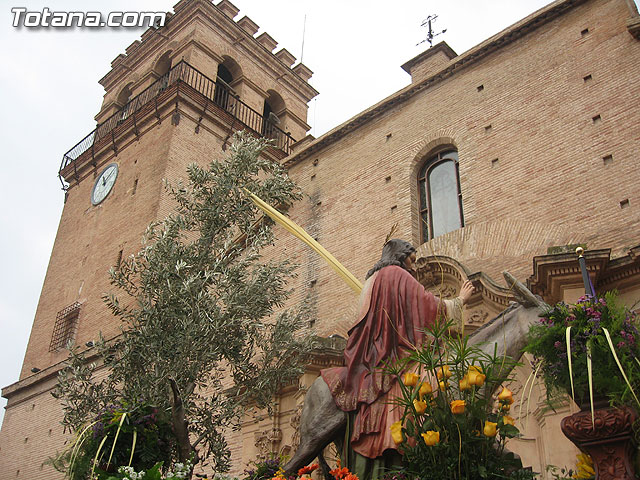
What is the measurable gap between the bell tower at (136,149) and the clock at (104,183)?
1.9 inches

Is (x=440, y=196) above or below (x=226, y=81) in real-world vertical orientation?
below

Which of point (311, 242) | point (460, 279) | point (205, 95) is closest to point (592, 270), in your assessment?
point (460, 279)

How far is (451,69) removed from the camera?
44.1ft

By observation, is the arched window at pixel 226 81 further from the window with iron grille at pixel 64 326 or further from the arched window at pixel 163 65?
the window with iron grille at pixel 64 326

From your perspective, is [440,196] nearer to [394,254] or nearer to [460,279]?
[460,279]

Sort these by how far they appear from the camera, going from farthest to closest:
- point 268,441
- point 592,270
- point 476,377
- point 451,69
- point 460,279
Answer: point 451,69
point 268,441
point 460,279
point 592,270
point 476,377

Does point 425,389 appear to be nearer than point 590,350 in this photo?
No

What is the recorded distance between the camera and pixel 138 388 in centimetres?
804

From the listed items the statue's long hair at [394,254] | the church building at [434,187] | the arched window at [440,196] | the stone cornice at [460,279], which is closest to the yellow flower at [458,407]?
the statue's long hair at [394,254]

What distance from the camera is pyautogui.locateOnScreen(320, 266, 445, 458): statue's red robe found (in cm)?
489

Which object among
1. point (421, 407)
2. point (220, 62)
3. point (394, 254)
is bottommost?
point (421, 407)

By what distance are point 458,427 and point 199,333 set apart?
4.80 metres

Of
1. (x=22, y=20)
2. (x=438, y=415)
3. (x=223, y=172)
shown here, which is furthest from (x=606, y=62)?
(x=22, y=20)

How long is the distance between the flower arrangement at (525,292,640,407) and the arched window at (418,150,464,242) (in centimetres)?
775
